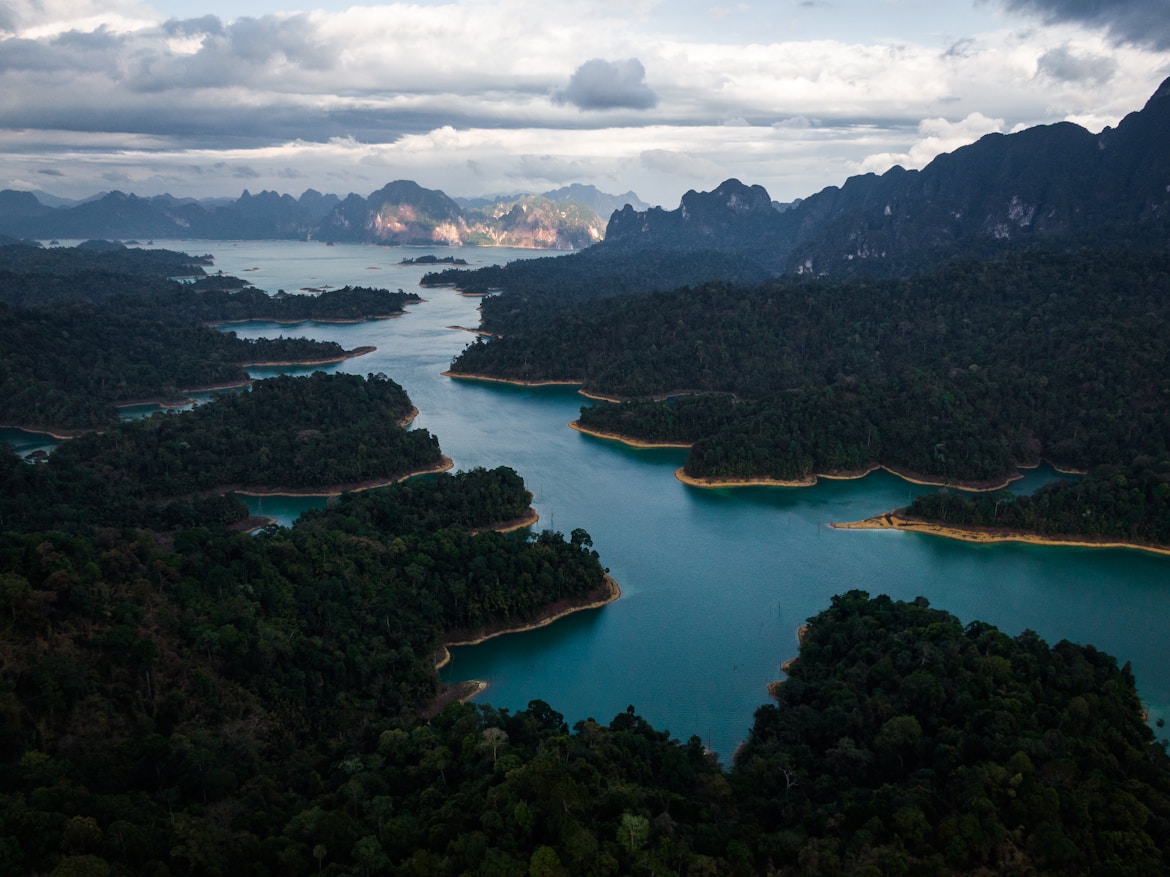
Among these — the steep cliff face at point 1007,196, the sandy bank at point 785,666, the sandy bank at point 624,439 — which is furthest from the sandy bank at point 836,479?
the steep cliff face at point 1007,196

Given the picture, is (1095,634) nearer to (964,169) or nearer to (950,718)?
(950,718)

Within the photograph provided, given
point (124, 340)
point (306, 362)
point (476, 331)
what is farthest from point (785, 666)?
point (476, 331)

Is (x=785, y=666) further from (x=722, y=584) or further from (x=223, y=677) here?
(x=223, y=677)

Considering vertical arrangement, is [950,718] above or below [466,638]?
above

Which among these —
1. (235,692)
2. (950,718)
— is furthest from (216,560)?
(950,718)

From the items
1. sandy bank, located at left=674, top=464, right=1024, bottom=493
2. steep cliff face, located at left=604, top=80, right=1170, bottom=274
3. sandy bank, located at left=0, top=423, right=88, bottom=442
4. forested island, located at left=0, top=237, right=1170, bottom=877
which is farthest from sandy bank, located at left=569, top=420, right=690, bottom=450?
steep cliff face, located at left=604, top=80, right=1170, bottom=274

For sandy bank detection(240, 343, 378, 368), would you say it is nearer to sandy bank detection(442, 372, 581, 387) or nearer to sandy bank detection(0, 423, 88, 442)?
sandy bank detection(442, 372, 581, 387)
